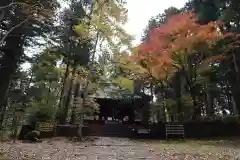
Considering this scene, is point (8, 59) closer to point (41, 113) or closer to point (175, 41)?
point (41, 113)

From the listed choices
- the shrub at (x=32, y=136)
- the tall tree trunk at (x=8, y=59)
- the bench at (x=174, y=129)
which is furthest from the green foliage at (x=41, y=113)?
the bench at (x=174, y=129)

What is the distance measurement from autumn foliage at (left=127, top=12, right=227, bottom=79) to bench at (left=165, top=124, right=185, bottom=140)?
11.9 ft

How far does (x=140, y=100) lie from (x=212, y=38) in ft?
27.0

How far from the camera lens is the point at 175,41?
14.9m

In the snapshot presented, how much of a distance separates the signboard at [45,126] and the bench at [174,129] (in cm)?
640

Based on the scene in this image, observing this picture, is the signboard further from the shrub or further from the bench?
the bench

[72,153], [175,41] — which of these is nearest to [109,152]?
[72,153]

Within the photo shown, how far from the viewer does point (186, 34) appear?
14.8 meters

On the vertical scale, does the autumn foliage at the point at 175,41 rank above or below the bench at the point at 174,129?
above

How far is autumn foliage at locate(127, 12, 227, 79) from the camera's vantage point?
47.8 ft

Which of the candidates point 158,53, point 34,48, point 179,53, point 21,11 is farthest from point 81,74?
point 21,11

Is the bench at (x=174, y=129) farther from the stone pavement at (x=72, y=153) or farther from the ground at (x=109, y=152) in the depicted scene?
the stone pavement at (x=72, y=153)

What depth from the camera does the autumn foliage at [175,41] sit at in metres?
14.6

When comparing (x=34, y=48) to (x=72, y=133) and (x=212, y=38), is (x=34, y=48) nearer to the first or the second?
(x=72, y=133)
